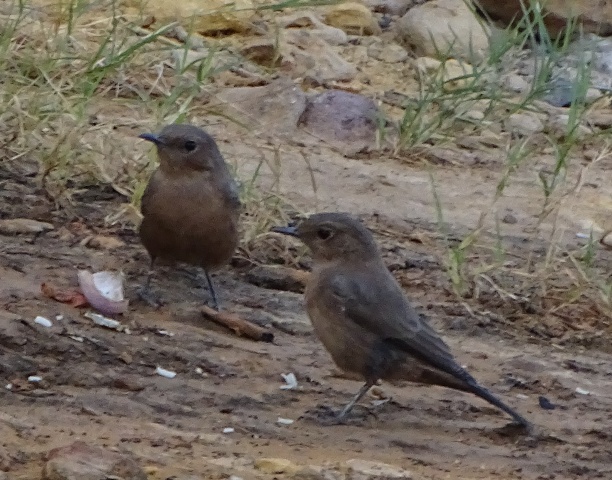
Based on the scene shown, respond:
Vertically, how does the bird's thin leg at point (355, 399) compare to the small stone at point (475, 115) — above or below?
above

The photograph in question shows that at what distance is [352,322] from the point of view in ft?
15.1

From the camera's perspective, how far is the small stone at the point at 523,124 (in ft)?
28.5

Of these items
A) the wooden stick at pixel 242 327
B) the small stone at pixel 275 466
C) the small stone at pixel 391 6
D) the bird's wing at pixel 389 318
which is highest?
the small stone at pixel 275 466

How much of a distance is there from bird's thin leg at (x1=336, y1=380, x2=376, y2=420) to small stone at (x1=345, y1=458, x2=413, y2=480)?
2.19ft

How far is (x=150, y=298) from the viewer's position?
535 cm

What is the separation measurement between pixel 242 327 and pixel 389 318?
0.74 m

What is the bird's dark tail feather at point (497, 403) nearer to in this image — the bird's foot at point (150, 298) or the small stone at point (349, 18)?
the bird's foot at point (150, 298)

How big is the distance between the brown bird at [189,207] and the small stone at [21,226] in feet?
1.83

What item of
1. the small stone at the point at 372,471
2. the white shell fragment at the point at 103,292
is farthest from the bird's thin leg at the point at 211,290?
the small stone at the point at 372,471

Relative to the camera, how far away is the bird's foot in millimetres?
5285

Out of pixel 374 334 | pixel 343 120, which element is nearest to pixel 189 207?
pixel 374 334

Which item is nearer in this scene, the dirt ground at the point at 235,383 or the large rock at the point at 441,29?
the dirt ground at the point at 235,383

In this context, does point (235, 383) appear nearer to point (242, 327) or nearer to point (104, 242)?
point (242, 327)

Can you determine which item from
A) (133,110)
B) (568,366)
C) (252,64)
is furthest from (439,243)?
(252,64)
